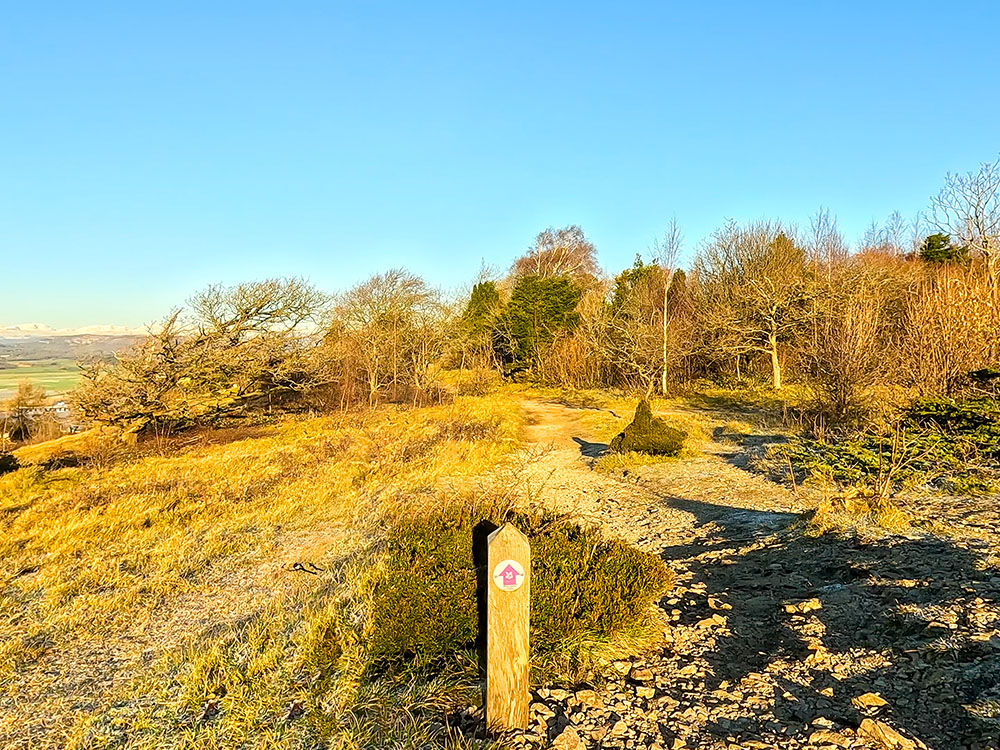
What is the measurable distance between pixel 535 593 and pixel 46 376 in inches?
984

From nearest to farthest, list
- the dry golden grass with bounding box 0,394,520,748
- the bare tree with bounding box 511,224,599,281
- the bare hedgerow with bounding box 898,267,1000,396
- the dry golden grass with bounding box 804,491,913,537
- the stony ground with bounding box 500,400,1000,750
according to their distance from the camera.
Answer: the stony ground with bounding box 500,400,1000,750 → the dry golden grass with bounding box 0,394,520,748 → the dry golden grass with bounding box 804,491,913,537 → the bare hedgerow with bounding box 898,267,1000,396 → the bare tree with bounding box 511,224,599,281

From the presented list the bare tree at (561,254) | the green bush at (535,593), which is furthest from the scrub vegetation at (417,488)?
the bare tree at (561,254)

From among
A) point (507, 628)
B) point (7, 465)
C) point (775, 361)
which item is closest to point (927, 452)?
point (507, 628)

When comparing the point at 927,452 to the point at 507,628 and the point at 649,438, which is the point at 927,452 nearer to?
the point at 649,438

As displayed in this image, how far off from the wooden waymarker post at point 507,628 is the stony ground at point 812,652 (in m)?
0.16

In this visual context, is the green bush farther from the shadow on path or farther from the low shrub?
the shadow on path

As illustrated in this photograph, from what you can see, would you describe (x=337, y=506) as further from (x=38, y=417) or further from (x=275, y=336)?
(x=38, y=417)

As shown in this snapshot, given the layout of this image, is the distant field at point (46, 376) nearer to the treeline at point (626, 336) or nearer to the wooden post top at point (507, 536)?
the treeline at point (626, 336)

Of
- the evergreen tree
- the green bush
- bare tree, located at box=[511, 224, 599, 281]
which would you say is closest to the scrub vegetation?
the green bush

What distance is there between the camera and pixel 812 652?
3.39 metres

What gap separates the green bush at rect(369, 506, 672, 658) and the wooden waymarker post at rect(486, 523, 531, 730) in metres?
0.47

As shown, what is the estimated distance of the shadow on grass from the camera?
2.74 metres

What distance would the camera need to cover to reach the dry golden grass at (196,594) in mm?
3406

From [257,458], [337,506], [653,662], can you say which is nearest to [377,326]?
[257,458]
